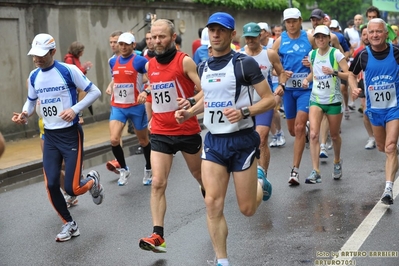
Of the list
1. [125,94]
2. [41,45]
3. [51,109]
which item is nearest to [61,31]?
[125,94]

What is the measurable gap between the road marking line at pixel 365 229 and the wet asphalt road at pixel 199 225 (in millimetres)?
27

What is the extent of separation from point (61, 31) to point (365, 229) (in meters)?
11.6

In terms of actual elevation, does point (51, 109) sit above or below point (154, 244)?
above

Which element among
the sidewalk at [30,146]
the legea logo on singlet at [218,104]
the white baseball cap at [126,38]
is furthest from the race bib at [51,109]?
the sidewalk at [30,146]

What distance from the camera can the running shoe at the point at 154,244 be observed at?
6809 millimetres

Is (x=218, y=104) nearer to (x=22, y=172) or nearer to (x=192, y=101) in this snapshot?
(x=192, y=101)

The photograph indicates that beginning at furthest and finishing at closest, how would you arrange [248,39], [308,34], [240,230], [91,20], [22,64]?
[91,20] < [22,64] < [308,34] < [248,39] < [240,230]

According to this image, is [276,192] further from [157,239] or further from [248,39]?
[157,239]

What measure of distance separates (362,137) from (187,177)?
4422 millimetres

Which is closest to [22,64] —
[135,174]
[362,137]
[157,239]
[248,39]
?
[135,174]

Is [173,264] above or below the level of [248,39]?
below

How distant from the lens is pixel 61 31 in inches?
698

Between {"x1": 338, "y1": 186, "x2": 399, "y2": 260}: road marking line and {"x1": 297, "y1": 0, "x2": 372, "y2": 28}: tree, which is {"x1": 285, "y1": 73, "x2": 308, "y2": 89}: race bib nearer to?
{"x1": 338, "y1": 186, "x2": 399, "y2": 260}: road marking line

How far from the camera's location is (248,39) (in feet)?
31.0
